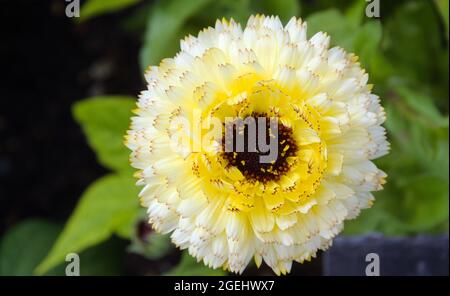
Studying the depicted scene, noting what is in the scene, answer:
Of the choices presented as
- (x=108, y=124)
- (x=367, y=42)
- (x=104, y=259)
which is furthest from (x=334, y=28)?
(x=104, y=259)

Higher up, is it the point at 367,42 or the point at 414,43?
the point at 414,43

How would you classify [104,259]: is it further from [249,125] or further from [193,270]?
[249,125]

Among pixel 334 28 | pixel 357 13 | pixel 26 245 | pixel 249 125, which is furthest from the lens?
pixel 26 245

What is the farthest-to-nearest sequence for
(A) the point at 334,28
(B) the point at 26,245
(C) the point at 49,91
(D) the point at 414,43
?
(C) the point at 49,91 < (B) the point at 26,245 < (D) the point at 414,43 < (A) the point at 334,28

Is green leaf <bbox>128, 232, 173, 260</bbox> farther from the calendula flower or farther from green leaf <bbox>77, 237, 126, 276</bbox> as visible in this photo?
the calendula flower

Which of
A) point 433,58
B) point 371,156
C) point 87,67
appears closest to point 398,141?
point 433,58

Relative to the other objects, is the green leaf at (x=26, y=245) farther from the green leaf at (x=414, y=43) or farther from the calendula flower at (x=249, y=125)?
the green leaf at (x=414, y=43)
